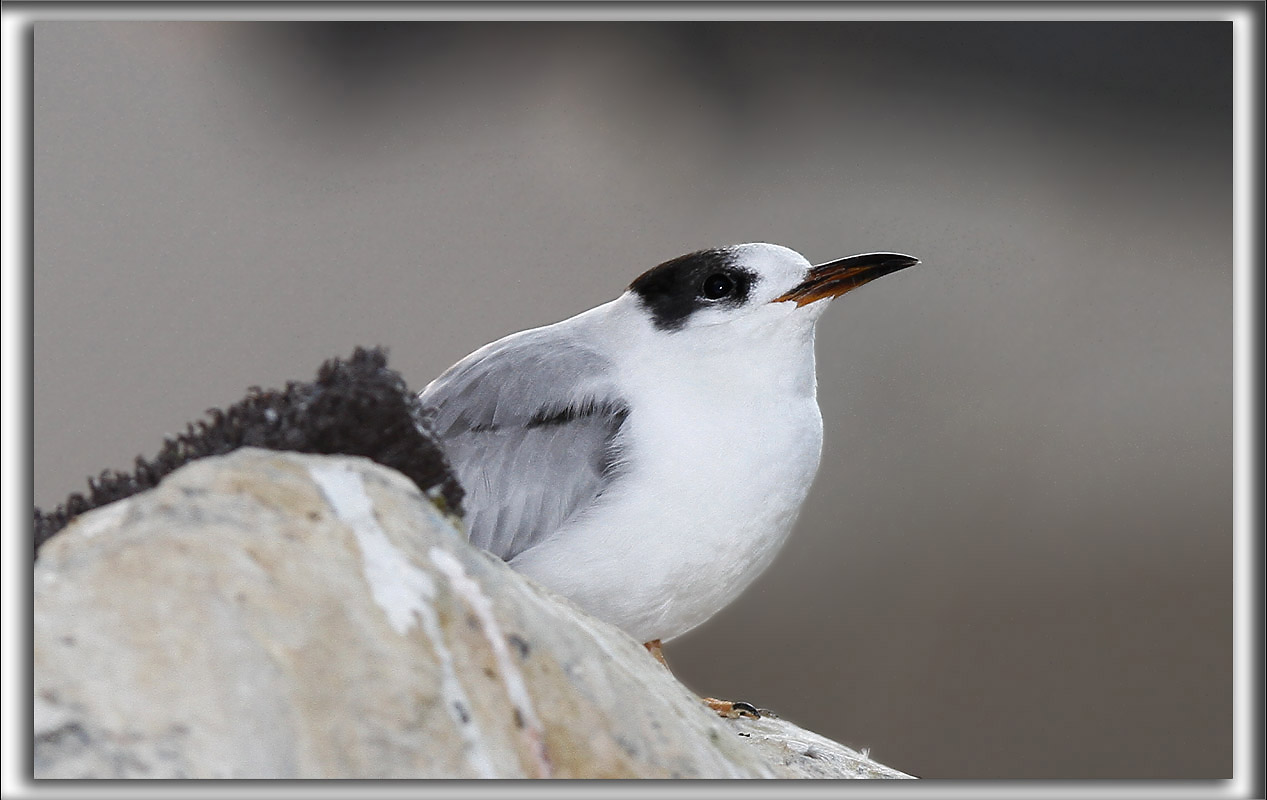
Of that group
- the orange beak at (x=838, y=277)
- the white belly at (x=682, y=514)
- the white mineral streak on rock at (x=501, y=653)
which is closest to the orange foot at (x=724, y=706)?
the white belly at (x=682, y=514)

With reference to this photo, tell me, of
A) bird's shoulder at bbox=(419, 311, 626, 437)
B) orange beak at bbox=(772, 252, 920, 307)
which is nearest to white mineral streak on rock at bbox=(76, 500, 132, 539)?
bird's shoulder at bbox=(419, 311, 626, 437)

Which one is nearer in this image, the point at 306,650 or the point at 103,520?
the point at 306,650

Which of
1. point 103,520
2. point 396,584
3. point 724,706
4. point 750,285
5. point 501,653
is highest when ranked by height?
point 750,285

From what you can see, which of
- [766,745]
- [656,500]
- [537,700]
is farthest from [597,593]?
[537,700]

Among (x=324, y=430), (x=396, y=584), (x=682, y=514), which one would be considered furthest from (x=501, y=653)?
(x=682, y=514)

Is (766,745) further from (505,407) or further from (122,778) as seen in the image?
(122,778)

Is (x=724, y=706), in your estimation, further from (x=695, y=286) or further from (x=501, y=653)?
(x=501, y=653)
